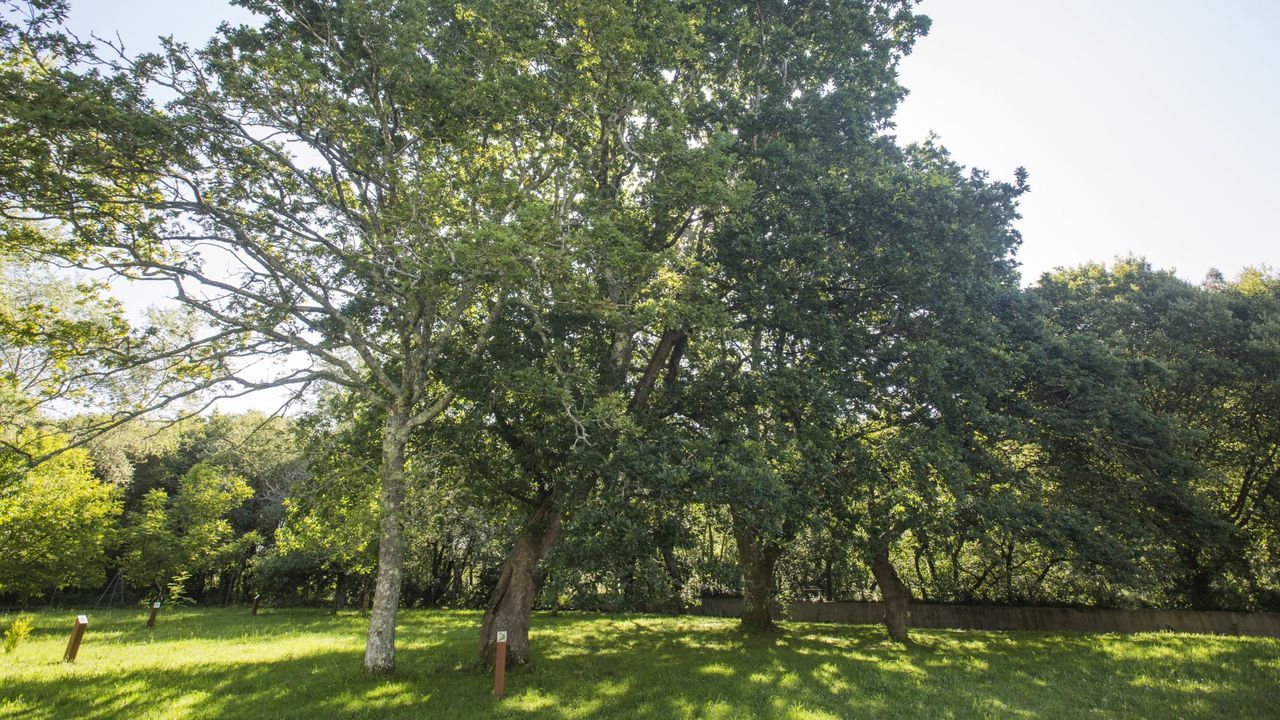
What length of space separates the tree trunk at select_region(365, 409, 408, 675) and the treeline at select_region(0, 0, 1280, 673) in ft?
0.22

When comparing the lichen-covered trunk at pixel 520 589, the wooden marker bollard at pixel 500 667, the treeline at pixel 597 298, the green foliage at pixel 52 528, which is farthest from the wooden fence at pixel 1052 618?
the green foliage at pixel 52 528

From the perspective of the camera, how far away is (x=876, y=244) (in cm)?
1315

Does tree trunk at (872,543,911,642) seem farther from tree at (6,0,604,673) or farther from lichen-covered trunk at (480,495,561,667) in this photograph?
tree at (6,0,604,673)

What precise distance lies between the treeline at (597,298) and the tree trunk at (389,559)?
2.7 inches

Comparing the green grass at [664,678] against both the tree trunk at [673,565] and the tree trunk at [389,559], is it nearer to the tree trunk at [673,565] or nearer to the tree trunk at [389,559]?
the tree trunk at [389,559]

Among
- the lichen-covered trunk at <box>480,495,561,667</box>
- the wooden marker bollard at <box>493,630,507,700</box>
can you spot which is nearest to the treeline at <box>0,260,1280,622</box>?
the lichen-covered trunk at <box>480,495,561,667</box>

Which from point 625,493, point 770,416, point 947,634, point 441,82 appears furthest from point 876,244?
point 947,634

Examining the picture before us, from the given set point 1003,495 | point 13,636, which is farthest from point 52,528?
point 1003,495

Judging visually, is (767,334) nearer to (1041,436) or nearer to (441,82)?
(1041,436)

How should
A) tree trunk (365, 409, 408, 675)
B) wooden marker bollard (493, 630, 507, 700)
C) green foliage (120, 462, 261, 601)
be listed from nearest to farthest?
wooden marker bollard (493, 630, 507, 700) < tree trunk (365, 409, 408, 675) < green foliage (120, 462, 261, 601)

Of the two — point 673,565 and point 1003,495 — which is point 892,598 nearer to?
point 1003,495

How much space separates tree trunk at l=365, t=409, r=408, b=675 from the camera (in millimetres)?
11695

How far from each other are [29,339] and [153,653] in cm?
924

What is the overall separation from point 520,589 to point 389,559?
2997 mm
